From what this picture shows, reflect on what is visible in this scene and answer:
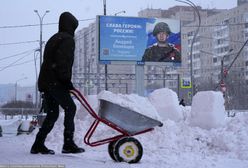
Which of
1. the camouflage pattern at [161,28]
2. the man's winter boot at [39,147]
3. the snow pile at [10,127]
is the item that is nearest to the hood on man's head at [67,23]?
the man's winter boot at [39,147]

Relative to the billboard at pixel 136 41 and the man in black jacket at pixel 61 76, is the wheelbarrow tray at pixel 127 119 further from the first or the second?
the billboard at pixel 136 41

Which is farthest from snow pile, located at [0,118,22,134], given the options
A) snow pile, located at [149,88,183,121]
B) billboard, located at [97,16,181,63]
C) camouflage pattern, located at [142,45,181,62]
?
snow pile, located at [149,88,183,121]

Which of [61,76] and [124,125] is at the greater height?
[61,76]

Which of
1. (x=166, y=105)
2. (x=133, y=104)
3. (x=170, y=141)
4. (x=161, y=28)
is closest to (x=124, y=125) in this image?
(x=133, y=104)

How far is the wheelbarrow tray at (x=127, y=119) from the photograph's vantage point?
5.84 metres

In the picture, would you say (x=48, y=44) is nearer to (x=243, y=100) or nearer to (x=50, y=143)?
(x=50, y=143)

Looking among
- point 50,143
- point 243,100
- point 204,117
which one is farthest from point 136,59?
point 243,100

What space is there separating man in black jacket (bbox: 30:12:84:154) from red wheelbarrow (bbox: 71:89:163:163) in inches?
7.1

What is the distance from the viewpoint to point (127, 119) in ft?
19.3

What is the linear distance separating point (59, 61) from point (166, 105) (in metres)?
7.19

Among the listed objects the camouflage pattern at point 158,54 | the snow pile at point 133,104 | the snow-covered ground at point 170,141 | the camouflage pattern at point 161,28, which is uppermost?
the camouflage pattern at point 161,28

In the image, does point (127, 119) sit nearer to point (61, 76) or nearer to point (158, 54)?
point (61, 76)

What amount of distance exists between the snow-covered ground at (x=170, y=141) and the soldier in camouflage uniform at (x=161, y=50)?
44.0ft

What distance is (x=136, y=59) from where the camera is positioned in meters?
26.4
